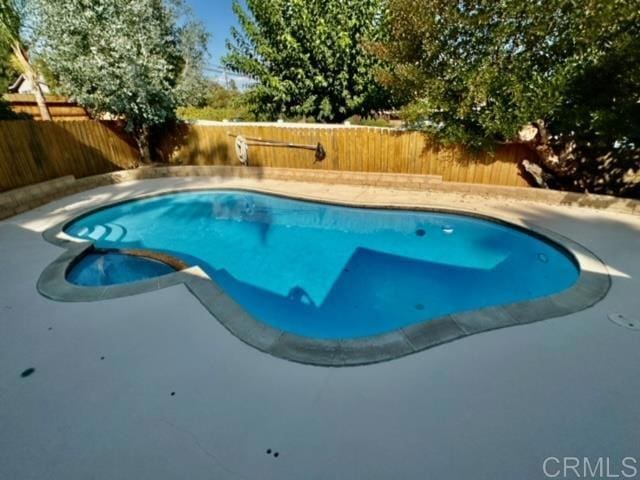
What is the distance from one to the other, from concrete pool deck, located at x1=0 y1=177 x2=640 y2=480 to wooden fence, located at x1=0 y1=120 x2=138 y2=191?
6280 millimetres

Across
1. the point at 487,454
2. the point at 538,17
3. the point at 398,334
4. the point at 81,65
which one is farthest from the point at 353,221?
the point at 81,65

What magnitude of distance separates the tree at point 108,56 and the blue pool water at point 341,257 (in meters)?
3.47

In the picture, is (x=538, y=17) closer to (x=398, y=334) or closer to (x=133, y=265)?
(x=398, y=334)

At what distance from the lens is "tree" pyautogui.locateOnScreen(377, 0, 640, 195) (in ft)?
18.2

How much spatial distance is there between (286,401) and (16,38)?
15370mm

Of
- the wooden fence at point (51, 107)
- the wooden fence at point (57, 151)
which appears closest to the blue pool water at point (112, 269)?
the wooden fence at point (57, 151)

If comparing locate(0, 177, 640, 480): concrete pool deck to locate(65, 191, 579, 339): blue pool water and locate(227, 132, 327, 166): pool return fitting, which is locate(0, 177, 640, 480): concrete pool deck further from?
locate(227, 132, 327, 166): pool return fitting

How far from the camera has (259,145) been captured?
35.3ft

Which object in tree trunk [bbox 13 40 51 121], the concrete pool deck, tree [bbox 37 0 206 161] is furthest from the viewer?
tree trunk [bbox 13 40 51 121]

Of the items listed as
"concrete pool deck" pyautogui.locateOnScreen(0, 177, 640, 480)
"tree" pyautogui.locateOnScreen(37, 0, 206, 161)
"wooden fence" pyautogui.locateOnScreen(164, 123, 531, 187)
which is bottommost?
"concrete pool deck" pyautogui.locateOnScreen(0, 177, 640, 480)

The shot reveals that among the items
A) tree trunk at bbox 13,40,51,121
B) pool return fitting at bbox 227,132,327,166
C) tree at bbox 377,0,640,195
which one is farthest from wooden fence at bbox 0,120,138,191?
tree at bbox 377,0,640,195

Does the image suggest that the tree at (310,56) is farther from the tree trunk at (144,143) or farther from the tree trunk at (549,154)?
the tree trunk at (549,154)

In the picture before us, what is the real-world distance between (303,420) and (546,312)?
3149 millimetres

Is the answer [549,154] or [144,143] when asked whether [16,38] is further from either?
[549,154]
